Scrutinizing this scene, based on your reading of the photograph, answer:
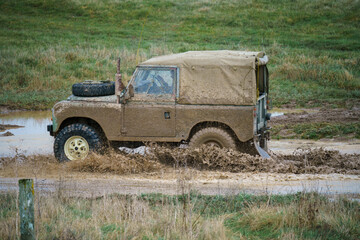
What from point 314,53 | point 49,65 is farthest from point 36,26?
point 314,53

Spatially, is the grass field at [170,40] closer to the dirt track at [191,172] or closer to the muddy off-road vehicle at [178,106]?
the muddy off-road vehicle at [178,106]

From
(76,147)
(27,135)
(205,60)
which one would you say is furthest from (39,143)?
(205,60)

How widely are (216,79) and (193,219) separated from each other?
13.8 feet

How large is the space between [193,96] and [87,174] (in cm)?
244

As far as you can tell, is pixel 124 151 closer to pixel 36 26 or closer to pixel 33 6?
pixel 36 26

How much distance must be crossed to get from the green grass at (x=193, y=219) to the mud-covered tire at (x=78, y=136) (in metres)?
2.88

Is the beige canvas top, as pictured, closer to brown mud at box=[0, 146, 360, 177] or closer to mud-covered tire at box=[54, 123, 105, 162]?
brown mud at box=[0, 146, 360, 177]

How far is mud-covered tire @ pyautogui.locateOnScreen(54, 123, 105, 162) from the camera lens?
10250 millimetres

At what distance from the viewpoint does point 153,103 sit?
10047mm

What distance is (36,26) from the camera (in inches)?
1452

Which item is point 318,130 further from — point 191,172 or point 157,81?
point 191,172

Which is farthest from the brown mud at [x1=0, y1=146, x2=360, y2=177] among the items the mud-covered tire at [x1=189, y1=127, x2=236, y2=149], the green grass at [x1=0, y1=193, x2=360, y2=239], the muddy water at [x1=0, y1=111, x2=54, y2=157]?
the green grass at [x1=0, y1=193, x2=360, y2=239]

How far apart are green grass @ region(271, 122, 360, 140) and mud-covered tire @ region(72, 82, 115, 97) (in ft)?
18.5

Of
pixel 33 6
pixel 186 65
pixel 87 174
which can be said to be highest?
pixel 33 6
